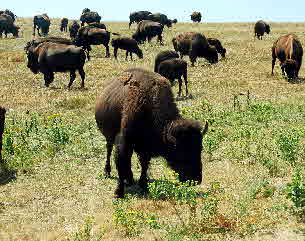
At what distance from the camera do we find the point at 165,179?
26.3ft

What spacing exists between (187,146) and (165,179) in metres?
0.75

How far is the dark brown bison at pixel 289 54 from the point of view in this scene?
78.9ft

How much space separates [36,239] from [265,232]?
362 cm

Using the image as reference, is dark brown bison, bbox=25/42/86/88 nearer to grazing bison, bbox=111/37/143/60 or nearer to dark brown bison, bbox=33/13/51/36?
grazing bison, bbox=111/37/143/60

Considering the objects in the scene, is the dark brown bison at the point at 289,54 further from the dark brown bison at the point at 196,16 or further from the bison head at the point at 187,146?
the dark brown bison at the point at 196,16

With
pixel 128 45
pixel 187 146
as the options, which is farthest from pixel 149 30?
pixel 187 146

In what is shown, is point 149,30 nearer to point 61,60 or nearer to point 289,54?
point 61,60

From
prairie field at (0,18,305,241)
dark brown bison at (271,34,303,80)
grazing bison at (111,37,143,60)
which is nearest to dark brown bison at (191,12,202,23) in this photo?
grazing bison at (111,37,143,60)

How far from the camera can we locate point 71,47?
79.7 ft

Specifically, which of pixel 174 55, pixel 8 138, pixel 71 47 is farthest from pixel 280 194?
pixel 71 47

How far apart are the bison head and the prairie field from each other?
1.05 feet

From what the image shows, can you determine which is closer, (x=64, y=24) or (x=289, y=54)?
(x=289, y=54)

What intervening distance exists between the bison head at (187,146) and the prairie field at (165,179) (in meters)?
0.32

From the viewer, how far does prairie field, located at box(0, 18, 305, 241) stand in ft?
23.0
